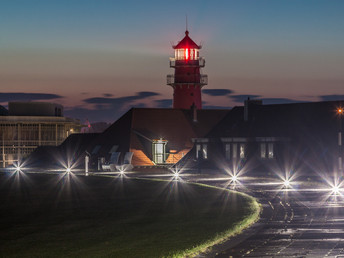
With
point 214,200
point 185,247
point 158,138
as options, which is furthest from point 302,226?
point 158,138

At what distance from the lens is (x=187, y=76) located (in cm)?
9206

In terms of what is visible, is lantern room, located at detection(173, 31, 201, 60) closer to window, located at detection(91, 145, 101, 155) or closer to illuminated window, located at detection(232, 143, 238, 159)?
window, located at detection(91, 145, 101, 155)

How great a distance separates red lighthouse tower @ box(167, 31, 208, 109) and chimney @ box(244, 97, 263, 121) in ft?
60.5

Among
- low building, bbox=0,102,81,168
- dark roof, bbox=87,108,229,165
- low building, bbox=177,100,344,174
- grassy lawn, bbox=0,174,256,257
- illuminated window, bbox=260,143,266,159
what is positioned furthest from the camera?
low building, bbox=0,102,81,168

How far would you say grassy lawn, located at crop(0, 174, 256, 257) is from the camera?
2062 cm

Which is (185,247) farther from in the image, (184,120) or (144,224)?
(184,120)

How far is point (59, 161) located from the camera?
94.0 meters

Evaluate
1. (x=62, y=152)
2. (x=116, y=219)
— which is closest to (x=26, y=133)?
(x=62, y=152)

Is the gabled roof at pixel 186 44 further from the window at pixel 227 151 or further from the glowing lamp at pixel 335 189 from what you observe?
the glowing lamp at pixel 335 189

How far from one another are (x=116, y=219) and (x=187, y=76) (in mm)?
64593

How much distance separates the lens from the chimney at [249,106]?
71.2 metres

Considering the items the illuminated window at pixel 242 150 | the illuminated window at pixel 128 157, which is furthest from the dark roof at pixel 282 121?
the illuminated window at pixel 128 157

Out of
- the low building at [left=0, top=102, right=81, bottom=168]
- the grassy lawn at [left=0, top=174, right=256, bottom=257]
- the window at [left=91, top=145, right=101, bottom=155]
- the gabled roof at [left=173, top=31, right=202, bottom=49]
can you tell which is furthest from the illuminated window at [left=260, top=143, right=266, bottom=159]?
the low building at [left=0, top=102, right=81, bottom=168]

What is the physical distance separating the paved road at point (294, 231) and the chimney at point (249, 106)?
117 feet
